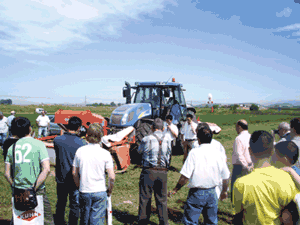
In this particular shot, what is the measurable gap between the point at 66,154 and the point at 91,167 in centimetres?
55

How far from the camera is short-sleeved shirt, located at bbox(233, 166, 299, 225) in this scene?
5.66 ft

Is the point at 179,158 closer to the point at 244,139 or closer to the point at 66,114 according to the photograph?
the point at 66,114

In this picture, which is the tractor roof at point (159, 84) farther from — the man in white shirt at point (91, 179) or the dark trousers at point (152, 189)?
the man in white shirt at point (91, 179)

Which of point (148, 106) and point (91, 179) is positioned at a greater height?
point (148, 106)

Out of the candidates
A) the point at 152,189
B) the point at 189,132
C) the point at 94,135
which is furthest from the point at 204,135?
the point at 189,132

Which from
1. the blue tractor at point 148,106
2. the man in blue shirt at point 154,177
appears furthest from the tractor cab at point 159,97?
the man in blue shirt at point 154,177

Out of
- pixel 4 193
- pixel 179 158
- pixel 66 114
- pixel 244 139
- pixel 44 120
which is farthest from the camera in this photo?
pixel 44 120

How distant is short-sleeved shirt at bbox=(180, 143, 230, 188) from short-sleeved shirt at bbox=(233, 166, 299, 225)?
0.90 meters

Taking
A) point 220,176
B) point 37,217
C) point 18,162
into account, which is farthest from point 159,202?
point 18,162

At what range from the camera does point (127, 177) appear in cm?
629

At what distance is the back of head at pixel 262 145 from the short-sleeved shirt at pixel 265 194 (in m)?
0.16

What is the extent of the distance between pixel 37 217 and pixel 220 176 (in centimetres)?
227

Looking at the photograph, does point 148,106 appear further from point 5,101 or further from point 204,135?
point 5,101

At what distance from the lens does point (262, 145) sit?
1960mm
